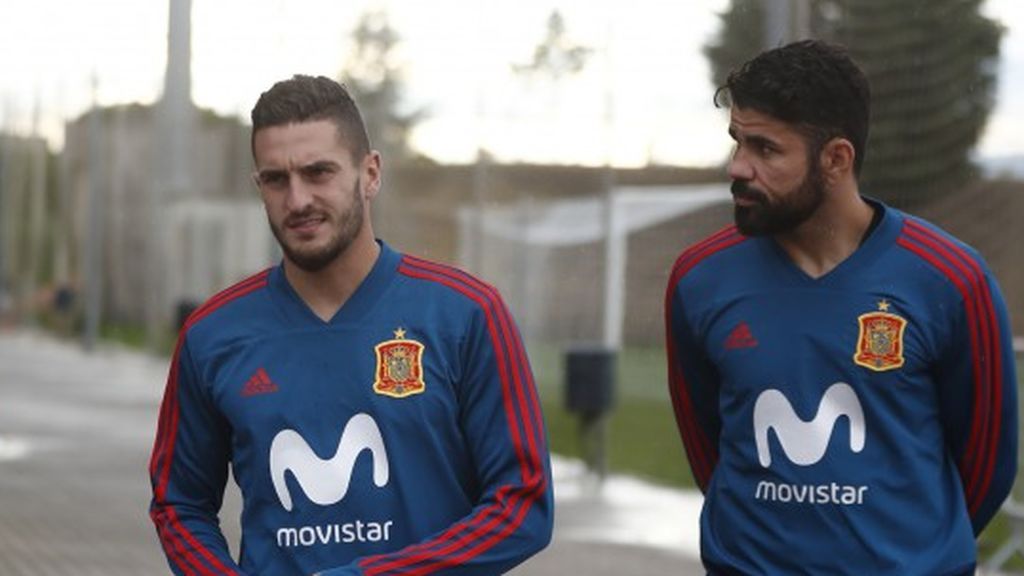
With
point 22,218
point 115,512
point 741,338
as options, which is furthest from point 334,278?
point 22,218

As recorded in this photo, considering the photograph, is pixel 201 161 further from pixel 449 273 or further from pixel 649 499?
pixel 449 273

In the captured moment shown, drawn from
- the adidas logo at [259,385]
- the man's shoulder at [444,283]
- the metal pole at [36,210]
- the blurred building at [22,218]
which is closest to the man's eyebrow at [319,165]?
the man's shoulder at [444,283]

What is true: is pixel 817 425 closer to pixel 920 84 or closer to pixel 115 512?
pixel 920 84

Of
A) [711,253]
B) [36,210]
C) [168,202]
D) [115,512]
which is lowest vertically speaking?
[115,512]

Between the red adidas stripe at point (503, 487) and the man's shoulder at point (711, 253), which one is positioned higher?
the man's shoulder at point (711, 253)

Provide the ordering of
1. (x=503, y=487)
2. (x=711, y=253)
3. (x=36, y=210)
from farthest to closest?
(x=36, y=210)
(x=711, y=253)
(x=503, y=487)

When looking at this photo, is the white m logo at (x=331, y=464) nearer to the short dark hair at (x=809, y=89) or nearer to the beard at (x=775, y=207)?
the beard at (x=775, y=207)

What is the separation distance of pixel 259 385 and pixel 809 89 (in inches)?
39.6

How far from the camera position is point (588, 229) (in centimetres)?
1802

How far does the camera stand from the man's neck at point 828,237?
4.09 metres

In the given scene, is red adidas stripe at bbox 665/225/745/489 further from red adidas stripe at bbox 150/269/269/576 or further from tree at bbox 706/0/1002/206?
tree at bbox 706/0/1002/206

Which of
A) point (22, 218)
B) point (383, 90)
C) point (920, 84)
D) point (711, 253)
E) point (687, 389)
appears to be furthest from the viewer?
point (22, 218)

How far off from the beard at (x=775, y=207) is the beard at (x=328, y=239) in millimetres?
629

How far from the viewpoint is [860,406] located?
400 centimetres
